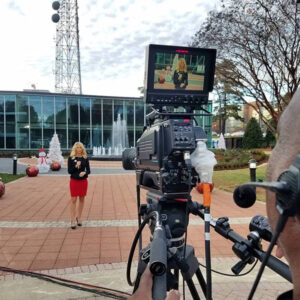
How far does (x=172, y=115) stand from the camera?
5.60ft

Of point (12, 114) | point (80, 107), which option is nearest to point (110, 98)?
point (80, 107)

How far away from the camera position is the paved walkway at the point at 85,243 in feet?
12.1

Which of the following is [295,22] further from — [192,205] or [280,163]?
[280,163]

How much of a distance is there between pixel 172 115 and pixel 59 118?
108ft

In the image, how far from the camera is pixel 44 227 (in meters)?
6.21

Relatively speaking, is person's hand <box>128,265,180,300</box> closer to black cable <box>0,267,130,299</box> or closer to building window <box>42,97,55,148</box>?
black cable <box>0,267,130,299</box>

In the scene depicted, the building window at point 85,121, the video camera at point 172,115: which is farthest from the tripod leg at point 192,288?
the building window at point 85,121

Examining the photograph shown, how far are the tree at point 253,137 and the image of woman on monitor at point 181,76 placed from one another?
36.6 metres

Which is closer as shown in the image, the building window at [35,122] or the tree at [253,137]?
the building window at [35,122]

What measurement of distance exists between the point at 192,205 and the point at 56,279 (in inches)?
111

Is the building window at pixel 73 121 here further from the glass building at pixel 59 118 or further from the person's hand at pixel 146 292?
the person's hand at pixel 146 292

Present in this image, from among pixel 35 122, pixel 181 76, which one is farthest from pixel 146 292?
pixel 35 122

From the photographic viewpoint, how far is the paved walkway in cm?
368

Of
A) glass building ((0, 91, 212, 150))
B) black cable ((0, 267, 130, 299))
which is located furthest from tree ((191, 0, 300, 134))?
glass building ((0, 91, 212, 150))
